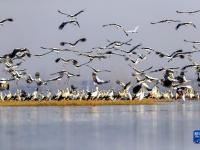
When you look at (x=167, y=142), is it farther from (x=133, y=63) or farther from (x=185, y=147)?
(x=133, y=63)

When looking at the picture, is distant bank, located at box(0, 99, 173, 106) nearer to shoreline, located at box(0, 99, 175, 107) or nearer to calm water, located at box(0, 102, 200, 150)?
shoreline, located at box(0, 99, 175, 107)

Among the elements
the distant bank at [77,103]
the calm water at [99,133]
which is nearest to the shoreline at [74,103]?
the distant bank at [77,103]

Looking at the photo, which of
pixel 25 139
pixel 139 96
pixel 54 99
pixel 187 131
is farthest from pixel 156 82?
pixel 25 139

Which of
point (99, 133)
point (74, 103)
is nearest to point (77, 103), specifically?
point (74, 103)

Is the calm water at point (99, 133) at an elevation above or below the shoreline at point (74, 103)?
below

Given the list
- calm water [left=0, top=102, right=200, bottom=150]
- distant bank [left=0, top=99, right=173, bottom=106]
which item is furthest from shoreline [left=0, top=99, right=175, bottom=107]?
calm water [left=0, top=102, right=200, bottom=150]

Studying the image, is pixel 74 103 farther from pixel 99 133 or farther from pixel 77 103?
pixel 99 133

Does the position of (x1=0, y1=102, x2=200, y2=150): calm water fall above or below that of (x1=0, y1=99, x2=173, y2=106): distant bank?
below

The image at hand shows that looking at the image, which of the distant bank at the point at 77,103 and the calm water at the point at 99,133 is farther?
the distant bank at the point at 77,103

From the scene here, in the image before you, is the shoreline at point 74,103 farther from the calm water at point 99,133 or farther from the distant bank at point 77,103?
the calm water at point 99,133

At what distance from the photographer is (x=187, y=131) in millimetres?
30438

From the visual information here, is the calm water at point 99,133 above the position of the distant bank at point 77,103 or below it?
below

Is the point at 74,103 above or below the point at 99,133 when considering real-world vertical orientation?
above

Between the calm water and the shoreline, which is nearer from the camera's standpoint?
the calm water
